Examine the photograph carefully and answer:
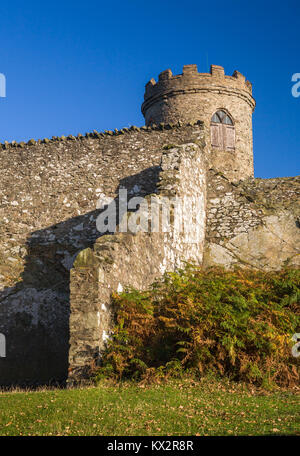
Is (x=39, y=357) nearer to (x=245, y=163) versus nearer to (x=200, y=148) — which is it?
(x=200, y=148)

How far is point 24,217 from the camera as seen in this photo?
16.0 metres

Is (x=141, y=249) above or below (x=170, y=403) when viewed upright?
above

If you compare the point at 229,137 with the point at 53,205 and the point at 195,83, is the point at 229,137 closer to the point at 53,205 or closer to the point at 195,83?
the point at 195,83

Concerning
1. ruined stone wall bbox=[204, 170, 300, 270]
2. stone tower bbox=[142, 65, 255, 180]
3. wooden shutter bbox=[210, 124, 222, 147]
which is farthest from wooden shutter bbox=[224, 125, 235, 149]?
ruined stone wall bbox=[204, 170, 300, 270]

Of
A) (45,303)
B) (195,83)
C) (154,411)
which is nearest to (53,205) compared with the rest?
(45,303)

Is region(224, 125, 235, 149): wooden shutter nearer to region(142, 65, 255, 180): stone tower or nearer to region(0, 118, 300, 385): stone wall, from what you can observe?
region(142, 65, 255, 180): stone tower

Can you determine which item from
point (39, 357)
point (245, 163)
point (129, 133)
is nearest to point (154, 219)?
point (39, 357)

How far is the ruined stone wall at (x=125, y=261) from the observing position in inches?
299

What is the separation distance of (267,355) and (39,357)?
6788 mm

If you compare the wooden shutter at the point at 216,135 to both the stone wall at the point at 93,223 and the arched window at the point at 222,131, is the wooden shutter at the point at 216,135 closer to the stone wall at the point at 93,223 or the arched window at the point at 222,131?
the arched window at the point at 222,131

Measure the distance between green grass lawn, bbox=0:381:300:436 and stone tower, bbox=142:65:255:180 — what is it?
1506cm

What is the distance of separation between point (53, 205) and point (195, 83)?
400 inches

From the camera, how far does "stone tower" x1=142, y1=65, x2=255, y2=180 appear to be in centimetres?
2091

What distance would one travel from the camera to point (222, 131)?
21.1 m
